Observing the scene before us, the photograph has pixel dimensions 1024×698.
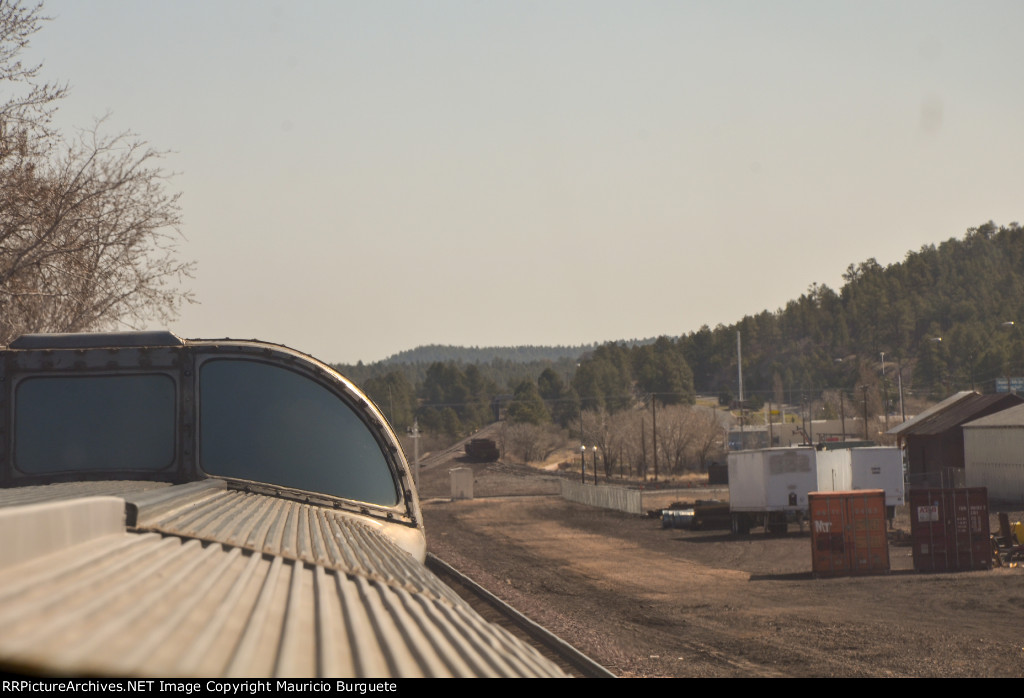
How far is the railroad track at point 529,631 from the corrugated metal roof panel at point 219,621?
→ 7.33 metres

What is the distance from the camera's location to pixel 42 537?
9.75ft

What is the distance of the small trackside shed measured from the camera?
173ft

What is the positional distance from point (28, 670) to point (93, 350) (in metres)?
7.22

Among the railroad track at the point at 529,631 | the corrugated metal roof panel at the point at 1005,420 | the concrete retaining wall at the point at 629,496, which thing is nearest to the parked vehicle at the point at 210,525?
the railroad track at the point at 529,631

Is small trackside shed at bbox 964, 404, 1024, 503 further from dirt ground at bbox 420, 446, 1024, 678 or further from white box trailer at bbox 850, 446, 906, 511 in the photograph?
dirt ground at bbox 420, 446, 1024, 678

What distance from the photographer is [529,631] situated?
15414 millimetres

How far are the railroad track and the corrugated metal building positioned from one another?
47412 millimetres

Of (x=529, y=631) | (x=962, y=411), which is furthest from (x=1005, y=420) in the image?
(x=529, y=631)

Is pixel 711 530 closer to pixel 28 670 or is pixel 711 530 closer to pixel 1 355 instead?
pixel 1 355

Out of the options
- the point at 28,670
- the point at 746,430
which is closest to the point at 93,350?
the point at 28,670

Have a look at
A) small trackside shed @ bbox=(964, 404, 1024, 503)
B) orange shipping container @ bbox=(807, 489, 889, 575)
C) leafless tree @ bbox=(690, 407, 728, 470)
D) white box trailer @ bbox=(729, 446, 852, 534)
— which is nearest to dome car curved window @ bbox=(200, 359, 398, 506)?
orange shipping container @ bbox=(807, 489, 889, 575)

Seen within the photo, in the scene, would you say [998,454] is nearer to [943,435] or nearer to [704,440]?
[943,435]

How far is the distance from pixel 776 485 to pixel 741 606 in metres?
21.0

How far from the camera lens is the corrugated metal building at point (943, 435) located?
63562mm
